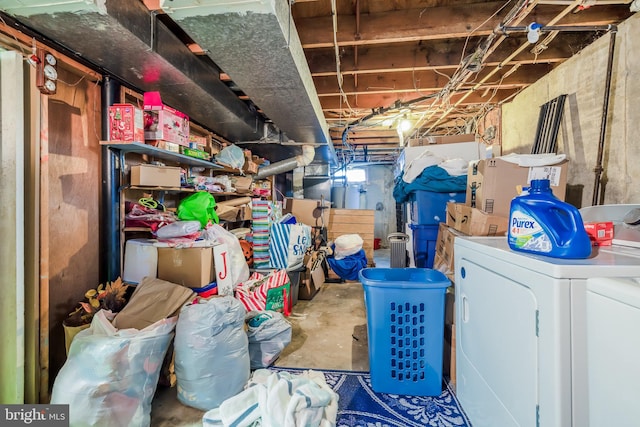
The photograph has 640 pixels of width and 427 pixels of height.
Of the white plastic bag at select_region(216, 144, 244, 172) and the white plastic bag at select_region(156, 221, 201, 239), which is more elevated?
the white plastic bag at select_region(216, 144, 244, 172)

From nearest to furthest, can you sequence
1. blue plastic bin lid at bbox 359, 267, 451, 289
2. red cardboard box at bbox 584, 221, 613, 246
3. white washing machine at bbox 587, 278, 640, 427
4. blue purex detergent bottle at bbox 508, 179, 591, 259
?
white washing machine at bbox 587, 278, 640, 427 → blue purex detergent bottle at bbox 508, 179, 591, 259 → red cardboard box at bbox 584, 221, 613, 246 → blue plastic bin lid at bbox 359, 267, 451, 289

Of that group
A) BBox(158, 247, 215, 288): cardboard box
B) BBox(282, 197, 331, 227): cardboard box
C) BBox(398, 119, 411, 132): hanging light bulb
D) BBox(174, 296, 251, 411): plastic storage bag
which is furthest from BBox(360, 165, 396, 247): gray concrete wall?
BBox(174, 296, 251, 411): plastic storage bag

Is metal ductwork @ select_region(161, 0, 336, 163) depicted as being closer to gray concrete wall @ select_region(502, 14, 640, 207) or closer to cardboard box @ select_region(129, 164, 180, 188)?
cardboard box @ select_region(129, 164, 180, 188)

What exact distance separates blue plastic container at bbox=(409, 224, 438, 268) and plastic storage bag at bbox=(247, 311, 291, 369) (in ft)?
4.59

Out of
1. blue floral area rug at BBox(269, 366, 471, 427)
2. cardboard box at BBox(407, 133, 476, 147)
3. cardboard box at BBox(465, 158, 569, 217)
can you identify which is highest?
cardboard box at BBox(407, 133, 476, 147)

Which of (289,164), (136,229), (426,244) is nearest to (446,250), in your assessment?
(426,244)

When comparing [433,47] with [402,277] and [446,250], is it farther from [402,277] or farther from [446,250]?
[402,277]

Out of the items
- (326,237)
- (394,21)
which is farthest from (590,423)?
(326,237)

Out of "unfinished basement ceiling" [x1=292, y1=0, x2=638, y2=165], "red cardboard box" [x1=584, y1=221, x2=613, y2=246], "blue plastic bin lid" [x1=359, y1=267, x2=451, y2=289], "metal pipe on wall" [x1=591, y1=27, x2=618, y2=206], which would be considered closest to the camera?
"red cardboard box" [x1=584, y1=221, x2=613, y2=246]

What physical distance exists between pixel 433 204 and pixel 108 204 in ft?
8.61

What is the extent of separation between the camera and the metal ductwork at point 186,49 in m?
1.27

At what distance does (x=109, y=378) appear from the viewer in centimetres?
121

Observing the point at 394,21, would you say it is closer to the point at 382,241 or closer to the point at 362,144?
the point at 362,144

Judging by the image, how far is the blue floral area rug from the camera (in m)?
1.39
